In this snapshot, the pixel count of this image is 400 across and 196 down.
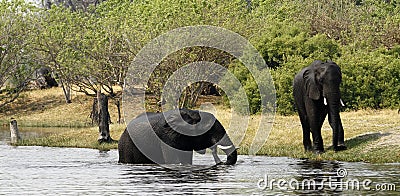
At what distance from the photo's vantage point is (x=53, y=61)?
60.7 meters

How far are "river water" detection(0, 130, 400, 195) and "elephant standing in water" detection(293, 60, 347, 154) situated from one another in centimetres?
152

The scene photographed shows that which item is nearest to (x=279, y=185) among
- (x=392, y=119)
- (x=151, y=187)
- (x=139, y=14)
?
(x=151, y=187)

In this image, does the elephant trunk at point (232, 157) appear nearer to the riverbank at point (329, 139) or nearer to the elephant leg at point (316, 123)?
the riverbank at point (329, 139)

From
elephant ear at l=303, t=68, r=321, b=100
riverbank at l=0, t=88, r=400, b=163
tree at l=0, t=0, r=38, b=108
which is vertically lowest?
riverbank at l=0, t=88, r=400, b=163

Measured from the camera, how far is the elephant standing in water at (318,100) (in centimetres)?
2570

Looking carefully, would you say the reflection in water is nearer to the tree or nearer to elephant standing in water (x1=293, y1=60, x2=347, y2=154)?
elephant standing in water (x1=293, y1=60, x2=347, y2=154)

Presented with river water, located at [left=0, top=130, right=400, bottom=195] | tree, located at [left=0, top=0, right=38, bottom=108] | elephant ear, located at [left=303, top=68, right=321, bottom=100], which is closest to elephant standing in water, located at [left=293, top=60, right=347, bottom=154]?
elephant ear, located at [left=303, top=68, right=321, bottom=100]

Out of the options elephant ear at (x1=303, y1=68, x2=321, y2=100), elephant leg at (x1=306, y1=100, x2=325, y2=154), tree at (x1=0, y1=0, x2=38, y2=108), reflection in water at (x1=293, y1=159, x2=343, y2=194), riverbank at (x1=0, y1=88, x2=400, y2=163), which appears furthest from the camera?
tree at (x1=0, y1=0, x2=38, y2=108)

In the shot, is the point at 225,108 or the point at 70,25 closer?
the point at 225,108

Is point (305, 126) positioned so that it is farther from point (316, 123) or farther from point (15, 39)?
point (15, 39)

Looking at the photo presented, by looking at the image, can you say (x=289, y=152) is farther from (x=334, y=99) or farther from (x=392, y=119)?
(x=392, y=119)

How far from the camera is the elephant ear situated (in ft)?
85.8

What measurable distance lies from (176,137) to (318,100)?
17.9 feet

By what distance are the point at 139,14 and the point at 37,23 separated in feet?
36.1
